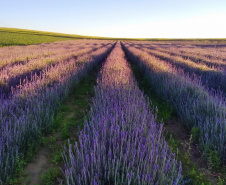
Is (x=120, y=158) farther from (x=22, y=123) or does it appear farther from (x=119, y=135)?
(x=22, y=123)

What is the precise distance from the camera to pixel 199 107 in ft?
12.2

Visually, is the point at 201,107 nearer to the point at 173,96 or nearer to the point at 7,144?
the point at 173,96

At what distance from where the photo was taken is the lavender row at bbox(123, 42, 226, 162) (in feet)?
9.13

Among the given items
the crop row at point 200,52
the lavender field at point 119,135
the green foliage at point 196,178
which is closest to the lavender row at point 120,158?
the lavender field at point 119,135

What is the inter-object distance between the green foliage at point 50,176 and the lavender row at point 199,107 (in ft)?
7.41

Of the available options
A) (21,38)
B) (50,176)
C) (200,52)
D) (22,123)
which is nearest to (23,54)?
(22,123)

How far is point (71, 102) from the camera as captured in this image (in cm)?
520

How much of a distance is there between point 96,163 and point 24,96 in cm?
281

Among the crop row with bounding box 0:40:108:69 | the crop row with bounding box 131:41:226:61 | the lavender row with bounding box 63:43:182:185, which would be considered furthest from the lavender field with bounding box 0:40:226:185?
the crop row with bounding box 131:41:226:61

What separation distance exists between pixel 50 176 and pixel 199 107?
3179 mm

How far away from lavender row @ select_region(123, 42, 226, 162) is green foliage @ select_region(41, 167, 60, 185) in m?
2.26

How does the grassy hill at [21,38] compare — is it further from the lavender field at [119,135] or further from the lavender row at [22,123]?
the lavender field at [119,135]

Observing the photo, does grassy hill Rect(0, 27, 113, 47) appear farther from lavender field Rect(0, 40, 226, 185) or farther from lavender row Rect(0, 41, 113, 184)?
lavender field Rect(0, 40, 226, 185)

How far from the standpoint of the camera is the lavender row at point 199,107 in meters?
2.78
